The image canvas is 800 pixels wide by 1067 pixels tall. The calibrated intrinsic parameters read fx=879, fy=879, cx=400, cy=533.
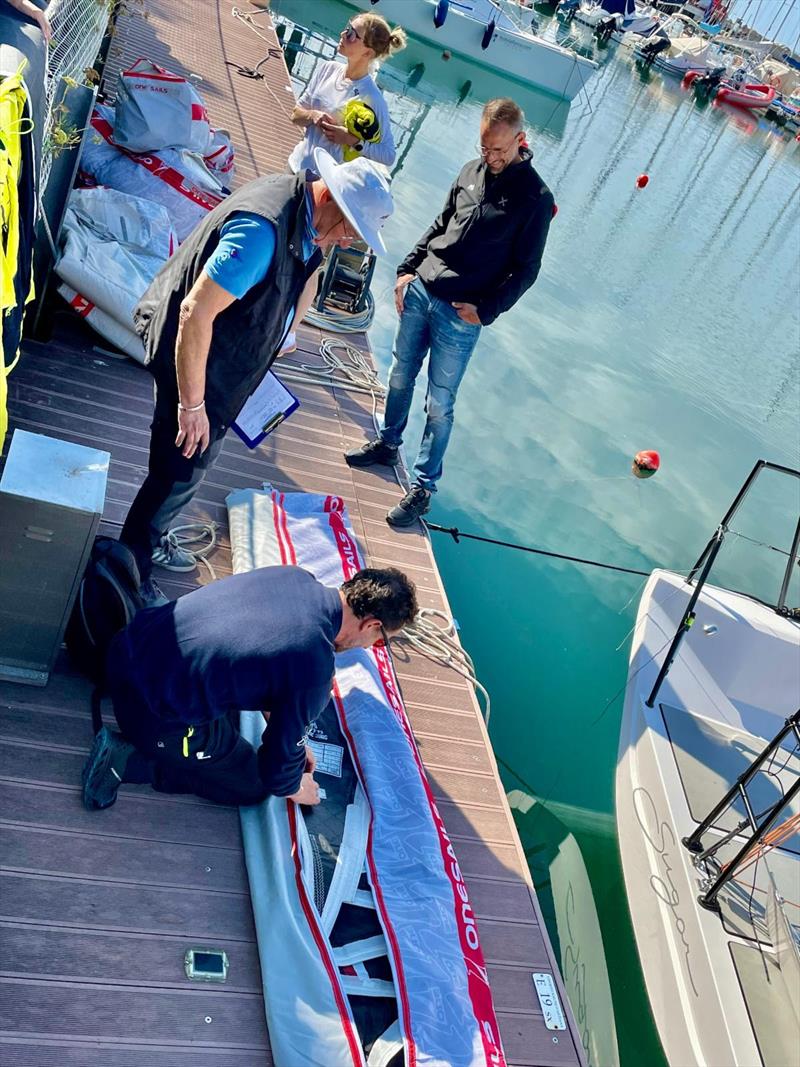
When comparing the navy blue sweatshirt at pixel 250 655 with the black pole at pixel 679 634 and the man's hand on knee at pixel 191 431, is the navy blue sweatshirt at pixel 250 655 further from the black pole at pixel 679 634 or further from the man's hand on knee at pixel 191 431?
the black pole at pixel 679 634

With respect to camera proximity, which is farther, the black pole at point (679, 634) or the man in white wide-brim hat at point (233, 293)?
the black pole at point (679, 634)

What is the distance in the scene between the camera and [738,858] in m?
3.73

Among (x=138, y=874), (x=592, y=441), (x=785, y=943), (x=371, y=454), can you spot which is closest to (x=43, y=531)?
A: (x=138, y=874)

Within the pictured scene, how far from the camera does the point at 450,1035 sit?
2410 mm

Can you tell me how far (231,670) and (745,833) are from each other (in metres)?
3.57

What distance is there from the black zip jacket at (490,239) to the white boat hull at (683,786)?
2.56 metres

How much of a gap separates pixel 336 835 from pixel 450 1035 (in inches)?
26.8

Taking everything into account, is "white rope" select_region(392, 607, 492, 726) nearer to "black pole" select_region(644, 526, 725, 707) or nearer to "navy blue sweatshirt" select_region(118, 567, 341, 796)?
"black pole" select_region(644, 526, 725, 707)

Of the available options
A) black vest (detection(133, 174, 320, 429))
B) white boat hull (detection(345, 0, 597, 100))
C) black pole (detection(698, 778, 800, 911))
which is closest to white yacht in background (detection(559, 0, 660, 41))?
white boat hull (detection(345, 0, 597, 100))

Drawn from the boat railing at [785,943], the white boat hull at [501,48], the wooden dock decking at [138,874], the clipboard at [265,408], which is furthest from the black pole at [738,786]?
the white boat hull at [501,48]

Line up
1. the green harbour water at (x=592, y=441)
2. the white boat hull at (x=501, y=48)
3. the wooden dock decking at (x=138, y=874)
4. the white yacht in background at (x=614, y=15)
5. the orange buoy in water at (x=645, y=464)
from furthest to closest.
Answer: the white yacht in background at (x=614, y=15) < the white boat hull at (x=501, y=48) < the orange buoy in water at (x=645, y=464) < the green harbour water at (x=592, y=441) < the wooden dock decking at (x=138, y=874)

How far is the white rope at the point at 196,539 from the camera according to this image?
12.1 ft

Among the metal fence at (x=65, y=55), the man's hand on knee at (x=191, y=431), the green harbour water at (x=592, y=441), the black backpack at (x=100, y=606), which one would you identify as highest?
the metal fence at (x=65, y=55)

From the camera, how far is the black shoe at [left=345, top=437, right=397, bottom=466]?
496 cm
